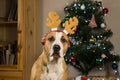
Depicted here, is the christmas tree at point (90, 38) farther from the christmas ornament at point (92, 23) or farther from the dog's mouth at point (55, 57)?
the dog's mouth at point (55, 57)

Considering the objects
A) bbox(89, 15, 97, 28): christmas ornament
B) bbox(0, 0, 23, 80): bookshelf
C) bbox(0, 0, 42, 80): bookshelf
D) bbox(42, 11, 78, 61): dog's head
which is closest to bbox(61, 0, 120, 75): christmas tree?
bbox(89, 15, 97, 28): christmas ornament

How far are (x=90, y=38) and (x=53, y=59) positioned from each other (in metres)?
1.11

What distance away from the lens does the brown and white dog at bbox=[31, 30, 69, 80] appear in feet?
5.56

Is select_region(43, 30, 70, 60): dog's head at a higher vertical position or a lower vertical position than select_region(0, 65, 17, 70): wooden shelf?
higher

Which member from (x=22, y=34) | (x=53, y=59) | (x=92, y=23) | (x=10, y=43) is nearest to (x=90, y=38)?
(x=92, y=23)

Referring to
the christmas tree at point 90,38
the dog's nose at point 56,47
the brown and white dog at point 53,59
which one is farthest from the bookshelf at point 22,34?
the dog's nose at point 56,47

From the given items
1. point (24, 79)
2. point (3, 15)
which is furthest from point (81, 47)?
point (3, 15)

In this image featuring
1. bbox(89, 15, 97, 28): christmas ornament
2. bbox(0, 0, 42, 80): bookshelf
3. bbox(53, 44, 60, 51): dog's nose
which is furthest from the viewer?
bbox(89, 15, 97, 28): christmas ornament

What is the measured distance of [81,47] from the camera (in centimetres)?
271

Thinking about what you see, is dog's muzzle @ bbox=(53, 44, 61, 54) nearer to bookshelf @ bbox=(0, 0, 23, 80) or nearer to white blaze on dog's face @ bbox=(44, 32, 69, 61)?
white blaze on dog's face @ bbox=(44, 32, 69, 61)

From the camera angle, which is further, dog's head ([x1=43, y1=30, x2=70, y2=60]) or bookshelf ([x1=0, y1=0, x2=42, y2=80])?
bookshelf ([x1=0, y1=0, x2=42, y2=80])

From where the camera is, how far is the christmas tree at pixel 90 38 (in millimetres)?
2706

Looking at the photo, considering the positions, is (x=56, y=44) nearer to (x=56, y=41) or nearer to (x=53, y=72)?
(x=56, y=41)

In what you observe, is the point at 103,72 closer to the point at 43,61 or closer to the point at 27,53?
the point at 27,53
